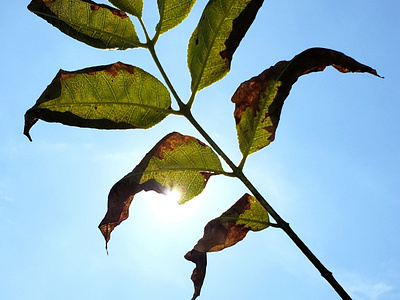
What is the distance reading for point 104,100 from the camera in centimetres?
141

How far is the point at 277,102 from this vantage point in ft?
4.50

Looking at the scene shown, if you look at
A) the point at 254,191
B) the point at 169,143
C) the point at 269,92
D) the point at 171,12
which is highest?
the point at 171,12

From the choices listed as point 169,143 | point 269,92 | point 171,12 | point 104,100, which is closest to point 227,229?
point 169,143

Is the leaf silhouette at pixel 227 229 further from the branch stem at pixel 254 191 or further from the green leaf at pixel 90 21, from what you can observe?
the green leaf at pixel 90 21

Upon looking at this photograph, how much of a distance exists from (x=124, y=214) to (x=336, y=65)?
86cm

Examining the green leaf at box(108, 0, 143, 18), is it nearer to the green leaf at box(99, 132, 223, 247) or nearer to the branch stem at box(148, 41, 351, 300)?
the branch stem at box(148, 41, 351, 300)

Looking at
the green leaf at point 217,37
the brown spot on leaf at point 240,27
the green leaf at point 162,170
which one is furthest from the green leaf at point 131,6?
the green leaf at point 162,170

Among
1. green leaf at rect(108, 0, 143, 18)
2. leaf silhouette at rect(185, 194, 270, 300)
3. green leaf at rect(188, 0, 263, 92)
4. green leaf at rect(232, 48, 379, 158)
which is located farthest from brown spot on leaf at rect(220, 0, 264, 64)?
leaf silhouette at rect(185, 194, 270, 300)

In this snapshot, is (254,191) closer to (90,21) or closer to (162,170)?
(162,170)

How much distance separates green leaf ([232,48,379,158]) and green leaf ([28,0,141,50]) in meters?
0.48

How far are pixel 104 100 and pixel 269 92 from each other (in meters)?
0.55

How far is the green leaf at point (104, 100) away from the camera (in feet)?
4.50

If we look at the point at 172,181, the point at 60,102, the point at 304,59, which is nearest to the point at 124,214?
the point at 172,181

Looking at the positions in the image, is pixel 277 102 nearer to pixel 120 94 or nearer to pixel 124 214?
pixel 120 94
